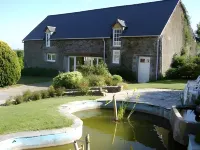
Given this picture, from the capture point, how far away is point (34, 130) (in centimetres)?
752

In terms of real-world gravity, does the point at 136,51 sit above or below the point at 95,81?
above

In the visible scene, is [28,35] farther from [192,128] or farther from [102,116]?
[192,128]

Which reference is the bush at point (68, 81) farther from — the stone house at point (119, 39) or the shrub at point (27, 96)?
the stone house at point (119, 39)

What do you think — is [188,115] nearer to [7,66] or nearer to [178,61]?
[7,66]

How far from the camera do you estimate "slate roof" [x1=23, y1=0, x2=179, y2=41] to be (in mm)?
25531

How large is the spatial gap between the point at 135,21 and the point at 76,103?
56.3ft

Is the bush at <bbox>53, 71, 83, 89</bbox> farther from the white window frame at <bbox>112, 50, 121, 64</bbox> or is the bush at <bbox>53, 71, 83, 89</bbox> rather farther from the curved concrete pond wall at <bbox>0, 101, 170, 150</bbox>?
the white window frame at <bbox>112, 50, 121, 64</bbox>

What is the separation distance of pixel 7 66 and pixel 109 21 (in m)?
13.8

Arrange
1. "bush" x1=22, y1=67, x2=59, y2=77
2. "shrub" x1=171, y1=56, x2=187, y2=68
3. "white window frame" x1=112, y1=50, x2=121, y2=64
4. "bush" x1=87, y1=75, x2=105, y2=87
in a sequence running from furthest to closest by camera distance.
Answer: "bush" x1=22, y1=67, x2=59, y2=77
"white window frame" x1=112, y1=50, x2=121, y2=64
"shrub" x1=171, y1=56, x2=187, y2=68
"bush" x1=87, y1=75, x2=105, y2=87

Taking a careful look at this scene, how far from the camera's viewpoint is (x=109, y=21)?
96.5 ft

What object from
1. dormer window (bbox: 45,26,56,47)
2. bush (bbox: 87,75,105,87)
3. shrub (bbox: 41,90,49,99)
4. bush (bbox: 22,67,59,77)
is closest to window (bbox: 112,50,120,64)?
bush (bbox: 22,67,59,77)

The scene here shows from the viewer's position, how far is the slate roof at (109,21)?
25531mm

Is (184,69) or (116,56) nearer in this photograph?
(184,69)

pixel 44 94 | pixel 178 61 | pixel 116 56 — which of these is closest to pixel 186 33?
pixel 178 61
